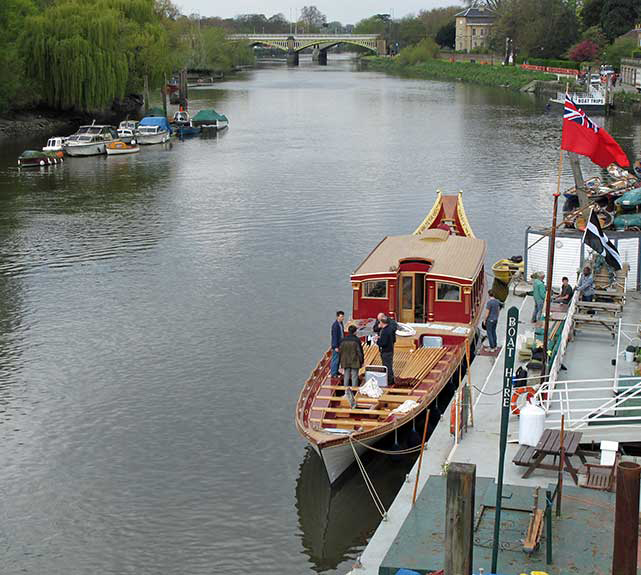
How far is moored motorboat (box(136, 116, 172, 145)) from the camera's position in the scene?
244 ft

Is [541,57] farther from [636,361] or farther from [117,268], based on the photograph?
[636,361]

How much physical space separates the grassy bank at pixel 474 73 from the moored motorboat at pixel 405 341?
112966 mm

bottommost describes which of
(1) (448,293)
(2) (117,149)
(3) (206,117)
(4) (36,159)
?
(1) (448,293)

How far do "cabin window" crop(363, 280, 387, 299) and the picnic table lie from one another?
880 cm

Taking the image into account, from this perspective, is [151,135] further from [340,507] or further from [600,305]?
[340,507]

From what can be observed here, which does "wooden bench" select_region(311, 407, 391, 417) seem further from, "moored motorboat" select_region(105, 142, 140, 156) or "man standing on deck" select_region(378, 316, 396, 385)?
"moored motorboat" select_region(105, 142, 140, 156)

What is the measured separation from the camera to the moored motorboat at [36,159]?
63781 millimetres

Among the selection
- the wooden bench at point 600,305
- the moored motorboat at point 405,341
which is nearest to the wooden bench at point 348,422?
the moored motorboat at point 405,341

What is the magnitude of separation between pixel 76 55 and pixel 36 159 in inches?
735

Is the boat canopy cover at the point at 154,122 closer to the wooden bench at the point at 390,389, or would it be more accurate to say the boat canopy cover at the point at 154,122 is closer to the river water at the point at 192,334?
the river water at the point at 192,334

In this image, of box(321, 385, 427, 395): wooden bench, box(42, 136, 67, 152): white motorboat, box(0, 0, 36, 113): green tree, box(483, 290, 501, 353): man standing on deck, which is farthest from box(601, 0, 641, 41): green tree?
box(321, 385, 427, 395): wooden bench

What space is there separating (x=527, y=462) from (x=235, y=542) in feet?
18.5

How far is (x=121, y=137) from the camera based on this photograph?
7238 centimetres

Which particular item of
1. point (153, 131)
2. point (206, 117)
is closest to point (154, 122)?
point (153, 131)
